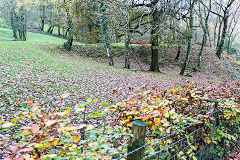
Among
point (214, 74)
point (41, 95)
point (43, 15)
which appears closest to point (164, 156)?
point (41, 95)

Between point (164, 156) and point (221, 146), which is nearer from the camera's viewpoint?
point (164, 156)

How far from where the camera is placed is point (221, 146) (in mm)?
3119

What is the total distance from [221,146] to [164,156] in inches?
67.7

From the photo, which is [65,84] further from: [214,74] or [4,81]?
[214,74]

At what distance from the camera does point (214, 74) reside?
2012 cm

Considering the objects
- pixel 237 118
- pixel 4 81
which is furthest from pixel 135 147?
pixel 4 81

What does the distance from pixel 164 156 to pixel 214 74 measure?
69.5 ft

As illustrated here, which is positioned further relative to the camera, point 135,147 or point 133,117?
point 133,117

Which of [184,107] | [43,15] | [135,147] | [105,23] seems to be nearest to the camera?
[135,147]

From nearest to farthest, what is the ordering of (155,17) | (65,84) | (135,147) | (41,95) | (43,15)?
1. (135,147)
2. (41,95)
3. (65,84)
4. (155,17)
5. (43,15)

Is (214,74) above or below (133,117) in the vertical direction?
below

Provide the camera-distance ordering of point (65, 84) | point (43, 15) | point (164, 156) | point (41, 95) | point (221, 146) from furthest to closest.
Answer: point (43, 15)
point (65, 84)
point (41, 95)
point (221, 146)
point (164, 156)

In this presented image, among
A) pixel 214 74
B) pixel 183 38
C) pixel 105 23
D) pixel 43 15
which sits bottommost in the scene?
pixel 214 74

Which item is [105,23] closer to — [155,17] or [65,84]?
[155,17]
